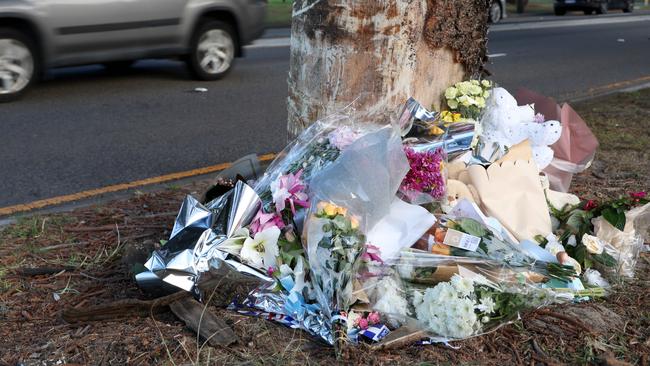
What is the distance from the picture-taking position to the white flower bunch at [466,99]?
13.0 ft

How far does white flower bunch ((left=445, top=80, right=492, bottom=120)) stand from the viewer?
3.95m

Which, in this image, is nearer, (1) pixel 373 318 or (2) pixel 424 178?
(1) pixel 373 318

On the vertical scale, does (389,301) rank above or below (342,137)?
below

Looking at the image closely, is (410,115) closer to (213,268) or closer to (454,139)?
(454,139)

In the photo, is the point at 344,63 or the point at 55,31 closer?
the point at 344,63

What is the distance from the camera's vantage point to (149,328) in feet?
9.26

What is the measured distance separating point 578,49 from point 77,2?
32.7ft

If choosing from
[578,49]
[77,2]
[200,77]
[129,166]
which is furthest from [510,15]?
[129,166]

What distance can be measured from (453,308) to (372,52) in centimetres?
135

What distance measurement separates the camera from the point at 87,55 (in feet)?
27.6

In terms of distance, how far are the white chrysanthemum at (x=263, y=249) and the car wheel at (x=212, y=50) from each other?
6683 millimetres

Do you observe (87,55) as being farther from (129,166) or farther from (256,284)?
(256,284)

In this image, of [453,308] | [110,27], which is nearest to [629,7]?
[110,27]

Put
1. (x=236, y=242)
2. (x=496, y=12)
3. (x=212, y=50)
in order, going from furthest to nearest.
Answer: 1. (x=496, y=12)
2. (x=212, y=50)
3. (x=236, y=242)
